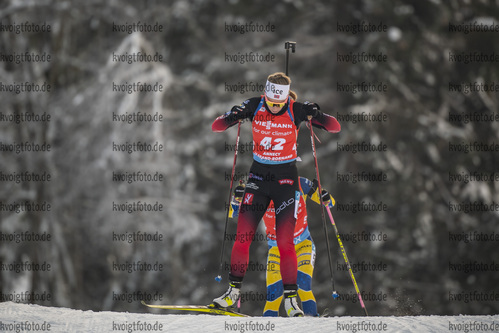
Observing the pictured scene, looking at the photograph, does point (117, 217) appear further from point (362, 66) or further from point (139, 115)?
point (362, 66)

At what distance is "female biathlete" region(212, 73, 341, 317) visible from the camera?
21.5 ft

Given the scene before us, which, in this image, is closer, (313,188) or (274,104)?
(274,104)

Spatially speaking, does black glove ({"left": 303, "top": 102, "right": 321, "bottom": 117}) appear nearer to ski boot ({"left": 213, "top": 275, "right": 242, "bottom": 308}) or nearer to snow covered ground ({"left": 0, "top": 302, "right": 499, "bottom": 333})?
ski boot ({"left": 213, "top": 275, "right": 242, "bottom": 308})

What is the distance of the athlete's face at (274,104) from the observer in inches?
259

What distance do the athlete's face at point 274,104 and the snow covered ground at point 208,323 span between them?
1.90 metres

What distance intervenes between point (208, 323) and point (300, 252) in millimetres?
1489

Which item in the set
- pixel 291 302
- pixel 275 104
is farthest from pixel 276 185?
pixel 291 302

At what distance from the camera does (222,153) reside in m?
20.0

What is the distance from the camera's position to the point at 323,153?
1883cm

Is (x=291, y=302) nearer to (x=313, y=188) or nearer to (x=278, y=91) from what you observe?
(x=313, y=188)

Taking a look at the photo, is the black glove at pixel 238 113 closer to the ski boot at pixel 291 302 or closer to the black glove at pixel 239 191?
the black glove at pixel 239 191

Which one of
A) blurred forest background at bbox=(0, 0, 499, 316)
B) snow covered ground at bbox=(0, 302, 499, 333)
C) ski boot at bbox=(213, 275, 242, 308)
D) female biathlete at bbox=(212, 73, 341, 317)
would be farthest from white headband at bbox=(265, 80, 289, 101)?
blurred forest background at bbox=(0, 0, 499, 316)

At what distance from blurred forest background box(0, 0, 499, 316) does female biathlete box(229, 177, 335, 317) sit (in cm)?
1078

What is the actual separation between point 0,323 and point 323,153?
13822 mm
